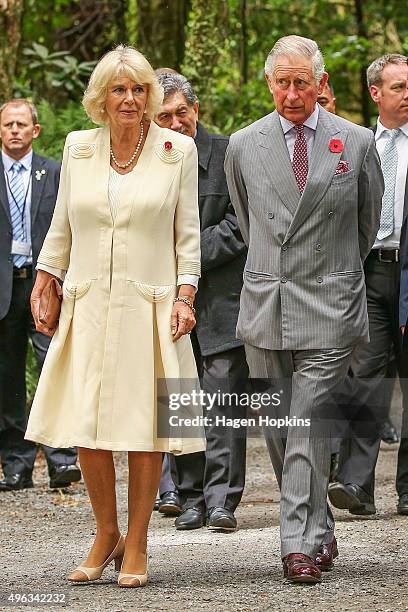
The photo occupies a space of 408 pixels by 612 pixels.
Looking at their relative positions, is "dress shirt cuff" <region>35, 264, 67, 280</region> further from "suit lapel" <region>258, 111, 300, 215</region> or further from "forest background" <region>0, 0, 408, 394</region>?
"forest background" <region>0, 0, 408, 394</region>

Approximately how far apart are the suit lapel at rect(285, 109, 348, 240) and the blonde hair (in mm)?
755

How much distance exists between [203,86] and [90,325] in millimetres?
7759

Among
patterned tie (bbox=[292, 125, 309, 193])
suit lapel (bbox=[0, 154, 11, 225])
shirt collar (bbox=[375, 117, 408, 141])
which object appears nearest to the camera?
patterned tie (bbox=[292, 125, 309, 193])

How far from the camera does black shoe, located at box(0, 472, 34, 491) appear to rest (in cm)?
946

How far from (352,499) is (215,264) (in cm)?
153

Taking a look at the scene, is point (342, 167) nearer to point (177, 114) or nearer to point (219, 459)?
point (177, 114)

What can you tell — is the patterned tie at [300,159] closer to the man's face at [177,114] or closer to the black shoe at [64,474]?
the man's face at [177,114]

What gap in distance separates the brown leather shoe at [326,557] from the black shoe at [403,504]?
67.5 inches

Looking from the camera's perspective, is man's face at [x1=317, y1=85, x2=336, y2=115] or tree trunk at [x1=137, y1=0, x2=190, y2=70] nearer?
man's face at [x1=317, y1=85, x2=336, y2=115]

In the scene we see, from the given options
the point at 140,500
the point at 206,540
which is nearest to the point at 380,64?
the point at 206,540

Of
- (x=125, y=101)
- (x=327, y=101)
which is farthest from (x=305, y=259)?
(x=327, y=101)

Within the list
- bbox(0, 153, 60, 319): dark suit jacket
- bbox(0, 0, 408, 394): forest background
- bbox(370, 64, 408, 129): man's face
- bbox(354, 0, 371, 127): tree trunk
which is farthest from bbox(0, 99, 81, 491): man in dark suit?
bbox(354, 0, 371, 127): tree trunk

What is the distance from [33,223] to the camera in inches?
369

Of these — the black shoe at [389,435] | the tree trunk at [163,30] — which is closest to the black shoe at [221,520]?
the black shoe at [389,435]
